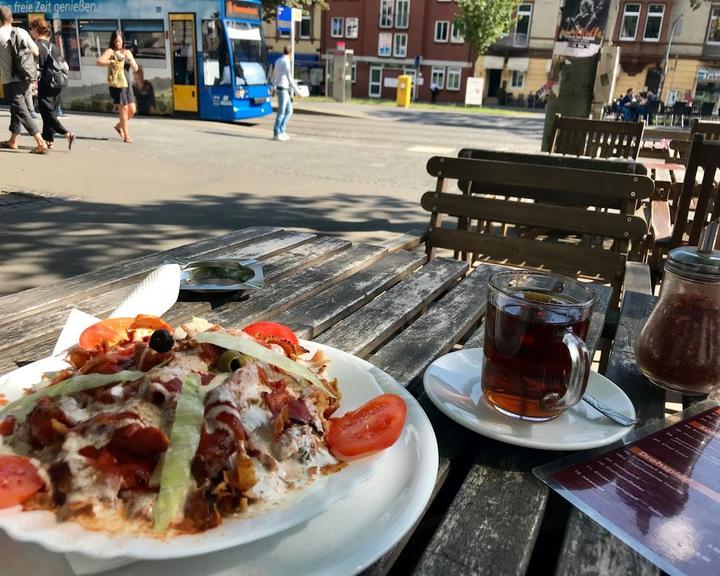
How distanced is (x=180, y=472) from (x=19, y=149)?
12.0 metres

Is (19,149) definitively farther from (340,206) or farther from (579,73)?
(579,73)

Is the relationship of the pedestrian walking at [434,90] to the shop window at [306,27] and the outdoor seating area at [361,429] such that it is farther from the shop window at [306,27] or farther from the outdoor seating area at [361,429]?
the outdoor seating area at [361,429]

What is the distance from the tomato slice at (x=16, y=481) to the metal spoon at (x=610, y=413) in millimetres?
996

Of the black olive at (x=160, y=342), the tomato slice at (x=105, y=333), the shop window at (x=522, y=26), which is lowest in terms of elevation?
the tomato slice at (x=105, y=333)

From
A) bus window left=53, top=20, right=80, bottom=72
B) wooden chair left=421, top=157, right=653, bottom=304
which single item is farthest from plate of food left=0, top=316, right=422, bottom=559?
bus window left=53, top=20, right=80, bottom=72

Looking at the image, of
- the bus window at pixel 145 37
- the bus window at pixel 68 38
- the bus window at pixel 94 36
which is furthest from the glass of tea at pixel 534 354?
the bus window at pixel 68 38

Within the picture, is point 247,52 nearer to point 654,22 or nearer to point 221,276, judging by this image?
point 221,276

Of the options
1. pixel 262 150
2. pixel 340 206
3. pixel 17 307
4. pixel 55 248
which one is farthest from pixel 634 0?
pixel 17 307

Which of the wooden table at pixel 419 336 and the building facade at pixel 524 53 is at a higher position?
the building facade at pixel 524 53

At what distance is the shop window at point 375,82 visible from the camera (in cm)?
4425

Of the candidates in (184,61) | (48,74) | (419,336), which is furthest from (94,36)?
(419,336)

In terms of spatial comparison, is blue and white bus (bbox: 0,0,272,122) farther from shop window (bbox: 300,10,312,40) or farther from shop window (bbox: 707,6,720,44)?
shop window (bbox: 707,6,720,44)

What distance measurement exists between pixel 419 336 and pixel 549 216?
2.13 m

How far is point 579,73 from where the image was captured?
776 centimetres
